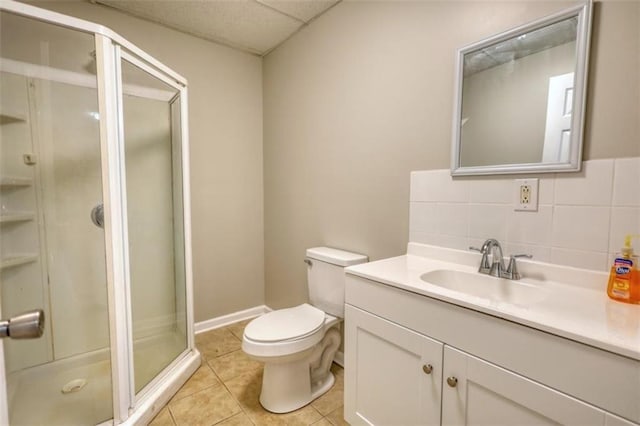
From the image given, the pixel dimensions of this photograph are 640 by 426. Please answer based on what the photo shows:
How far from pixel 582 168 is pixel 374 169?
2.93 feet

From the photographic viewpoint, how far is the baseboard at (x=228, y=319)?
2350 mm

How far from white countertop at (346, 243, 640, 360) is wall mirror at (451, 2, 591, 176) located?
0.38m

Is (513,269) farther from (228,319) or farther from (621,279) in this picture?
(228,319)

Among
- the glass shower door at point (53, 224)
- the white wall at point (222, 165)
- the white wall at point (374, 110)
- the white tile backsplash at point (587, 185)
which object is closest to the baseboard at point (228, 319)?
the white wall at point (222, 165)

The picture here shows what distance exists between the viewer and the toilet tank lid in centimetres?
167

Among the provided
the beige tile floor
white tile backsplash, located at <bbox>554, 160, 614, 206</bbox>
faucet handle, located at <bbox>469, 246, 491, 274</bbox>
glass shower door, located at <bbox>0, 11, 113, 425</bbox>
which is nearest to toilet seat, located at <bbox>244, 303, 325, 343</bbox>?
the beige tile floor

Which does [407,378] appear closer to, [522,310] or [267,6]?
[522,310]

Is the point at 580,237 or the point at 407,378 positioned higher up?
the point at 580,237

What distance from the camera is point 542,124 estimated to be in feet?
3.57

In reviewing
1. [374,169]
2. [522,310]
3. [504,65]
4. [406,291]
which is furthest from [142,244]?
[504,65]

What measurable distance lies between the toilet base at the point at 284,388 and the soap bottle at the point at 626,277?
1.32 meters

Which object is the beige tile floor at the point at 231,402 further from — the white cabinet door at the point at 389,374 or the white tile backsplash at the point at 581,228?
the white tile backsplash at the point at 581,228

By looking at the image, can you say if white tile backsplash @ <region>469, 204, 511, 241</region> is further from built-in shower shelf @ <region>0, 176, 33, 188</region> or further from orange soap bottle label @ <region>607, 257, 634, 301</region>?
built-in shower shelf @ <region>0, 176, 33, 188</region>

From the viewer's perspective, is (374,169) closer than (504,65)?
No
